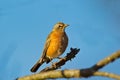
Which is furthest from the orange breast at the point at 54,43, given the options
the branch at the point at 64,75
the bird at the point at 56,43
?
the branch at the point at 64,75

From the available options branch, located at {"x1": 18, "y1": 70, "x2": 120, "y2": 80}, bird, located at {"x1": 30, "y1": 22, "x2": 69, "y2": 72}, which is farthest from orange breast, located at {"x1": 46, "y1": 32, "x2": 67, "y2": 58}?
branch, located at {"x1": 18, "y1": 70, "x2": 120, "y2": 80}

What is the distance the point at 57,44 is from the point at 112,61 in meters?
6.57

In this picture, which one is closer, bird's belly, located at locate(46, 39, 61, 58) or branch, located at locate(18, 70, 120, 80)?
branch, located at locate(18, 70, 120, 80)

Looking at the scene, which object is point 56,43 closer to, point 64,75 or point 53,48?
point 53,48

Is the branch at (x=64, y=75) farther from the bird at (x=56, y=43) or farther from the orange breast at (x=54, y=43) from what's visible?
the orange breast at (x=54, y=43)

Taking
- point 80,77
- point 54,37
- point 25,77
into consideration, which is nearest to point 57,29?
point 54,37

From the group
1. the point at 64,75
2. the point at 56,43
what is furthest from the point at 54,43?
the point at 64,75

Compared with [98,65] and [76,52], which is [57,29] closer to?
[76,52]

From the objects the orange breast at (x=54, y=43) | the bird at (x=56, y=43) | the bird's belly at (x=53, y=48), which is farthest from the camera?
the orange breast at (x=54, y=43)

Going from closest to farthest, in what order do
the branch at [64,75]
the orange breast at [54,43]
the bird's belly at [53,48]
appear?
the branch at [64,75] < the bird's belly at [53,48] < the orange breast at [54,43]

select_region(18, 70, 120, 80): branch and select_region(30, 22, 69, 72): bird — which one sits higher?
select_region(30, 22, 69, 72): bird

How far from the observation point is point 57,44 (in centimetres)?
890

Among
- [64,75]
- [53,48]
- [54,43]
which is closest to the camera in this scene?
[64,75]

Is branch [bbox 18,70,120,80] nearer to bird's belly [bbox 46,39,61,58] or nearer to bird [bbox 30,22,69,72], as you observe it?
bird [bbox 30,22,69,72]
